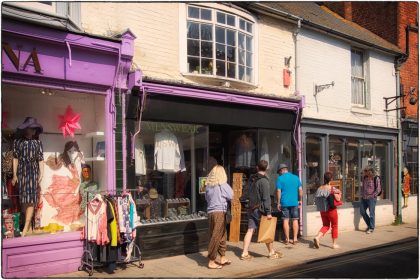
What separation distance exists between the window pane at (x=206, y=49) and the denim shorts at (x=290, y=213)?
376cm

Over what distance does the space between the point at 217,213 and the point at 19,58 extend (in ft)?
13.1

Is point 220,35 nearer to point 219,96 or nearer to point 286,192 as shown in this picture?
point 219,96

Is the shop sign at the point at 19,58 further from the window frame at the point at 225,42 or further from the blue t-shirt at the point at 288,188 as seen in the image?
the blue t-shirt at the point at 288,188

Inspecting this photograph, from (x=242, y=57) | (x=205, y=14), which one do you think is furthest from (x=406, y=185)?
(x=205, y=14)

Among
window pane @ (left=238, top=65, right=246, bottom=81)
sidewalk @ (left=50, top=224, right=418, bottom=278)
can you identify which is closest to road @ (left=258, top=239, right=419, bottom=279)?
sidewalk @ (left=50, top=224, right=418, bottom=278)

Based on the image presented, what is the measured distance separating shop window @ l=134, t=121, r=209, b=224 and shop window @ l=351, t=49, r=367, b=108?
19.5 feet

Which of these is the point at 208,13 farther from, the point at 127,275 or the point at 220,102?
the point at 127,275

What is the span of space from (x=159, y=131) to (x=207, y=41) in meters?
2.23

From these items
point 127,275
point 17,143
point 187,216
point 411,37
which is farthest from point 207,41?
point 411,37

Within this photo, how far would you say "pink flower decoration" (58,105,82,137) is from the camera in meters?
8.32

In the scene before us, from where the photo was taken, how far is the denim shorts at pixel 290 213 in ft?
33.9

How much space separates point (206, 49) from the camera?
9891mm

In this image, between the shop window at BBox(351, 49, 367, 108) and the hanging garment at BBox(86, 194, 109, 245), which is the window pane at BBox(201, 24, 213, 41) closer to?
the hanging garment at BBox(86, 194, 109, 245)

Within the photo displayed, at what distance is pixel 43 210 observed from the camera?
8.20 metres
